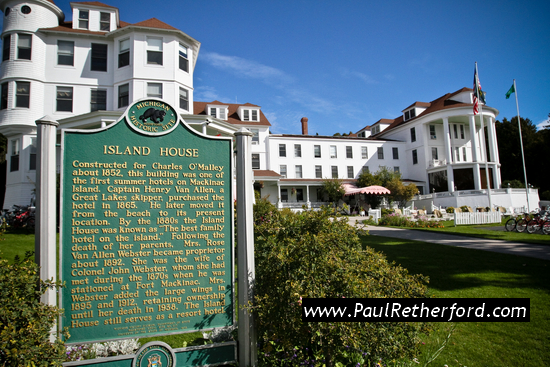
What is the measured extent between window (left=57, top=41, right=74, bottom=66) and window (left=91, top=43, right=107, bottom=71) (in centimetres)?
128

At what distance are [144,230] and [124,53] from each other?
20513 millimetres

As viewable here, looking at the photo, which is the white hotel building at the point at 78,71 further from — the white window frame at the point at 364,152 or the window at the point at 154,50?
the white window frame at the point at 364,152

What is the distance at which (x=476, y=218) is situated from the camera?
67.7 ft

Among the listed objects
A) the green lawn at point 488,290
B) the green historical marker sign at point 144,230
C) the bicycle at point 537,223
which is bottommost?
the green lawn at point 488,290

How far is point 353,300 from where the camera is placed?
306cm

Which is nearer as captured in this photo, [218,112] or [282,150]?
[218,112]

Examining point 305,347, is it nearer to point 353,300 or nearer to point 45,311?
point 353,300

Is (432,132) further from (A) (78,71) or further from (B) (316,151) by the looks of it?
(A) (78,71)

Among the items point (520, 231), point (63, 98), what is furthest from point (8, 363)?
point (63, 98)

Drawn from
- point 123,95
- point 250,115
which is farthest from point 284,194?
point 123,95

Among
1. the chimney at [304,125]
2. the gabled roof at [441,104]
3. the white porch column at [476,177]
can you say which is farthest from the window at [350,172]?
the white porch column at [476,177]

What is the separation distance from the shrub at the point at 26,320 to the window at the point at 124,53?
66.2 feet

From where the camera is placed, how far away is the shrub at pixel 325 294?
118 inches

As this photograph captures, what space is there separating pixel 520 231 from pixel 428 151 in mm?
28320
